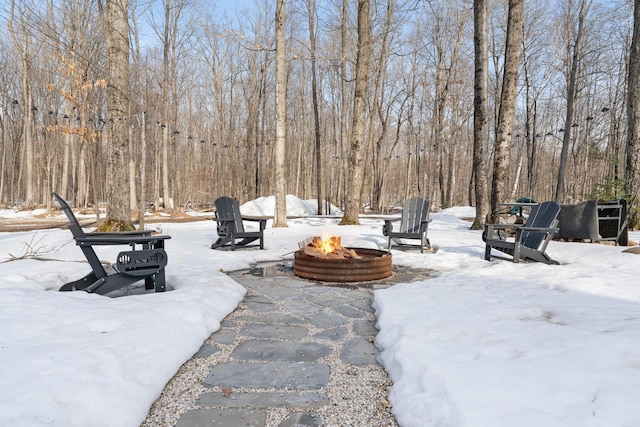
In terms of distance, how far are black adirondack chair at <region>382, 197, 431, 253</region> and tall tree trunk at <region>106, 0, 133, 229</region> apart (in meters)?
5.17

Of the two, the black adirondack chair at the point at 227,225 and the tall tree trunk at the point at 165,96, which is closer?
the black adirondack chair at the point at 227,225

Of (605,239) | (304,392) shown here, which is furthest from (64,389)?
(605,239)

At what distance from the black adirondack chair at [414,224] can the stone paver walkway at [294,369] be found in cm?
314

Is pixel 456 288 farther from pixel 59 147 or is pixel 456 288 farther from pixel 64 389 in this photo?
pixel 59 147

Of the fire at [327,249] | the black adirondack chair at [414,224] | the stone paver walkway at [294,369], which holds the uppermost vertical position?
the black adirondack chair at [414,224]

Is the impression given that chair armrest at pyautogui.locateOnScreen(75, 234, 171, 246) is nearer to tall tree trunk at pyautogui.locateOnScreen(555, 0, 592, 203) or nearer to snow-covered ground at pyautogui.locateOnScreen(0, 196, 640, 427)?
snow-covered ground at pyautogui.locateOnScreen(0, 196, 640, 427)

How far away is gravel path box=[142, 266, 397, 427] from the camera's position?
1.83 m

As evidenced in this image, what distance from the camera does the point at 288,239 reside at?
8695 millimetres

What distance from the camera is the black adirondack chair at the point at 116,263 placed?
343cm

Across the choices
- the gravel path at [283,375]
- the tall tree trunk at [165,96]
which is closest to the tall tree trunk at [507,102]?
the gravel path at [283,375]

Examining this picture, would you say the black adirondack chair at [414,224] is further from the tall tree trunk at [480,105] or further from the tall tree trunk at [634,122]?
the tall tree trunk at [634,122]

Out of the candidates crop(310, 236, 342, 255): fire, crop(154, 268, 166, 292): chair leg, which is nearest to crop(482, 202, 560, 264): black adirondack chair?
crop(310, 236, 342, 255): fire

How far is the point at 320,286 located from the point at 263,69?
20.8 m

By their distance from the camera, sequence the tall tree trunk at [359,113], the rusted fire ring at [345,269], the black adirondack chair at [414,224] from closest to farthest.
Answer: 1. the rusted fire ring at [345,269]
2. the black adirondack chair at [414,224]
3. the tall tree trunk at [359,113]
